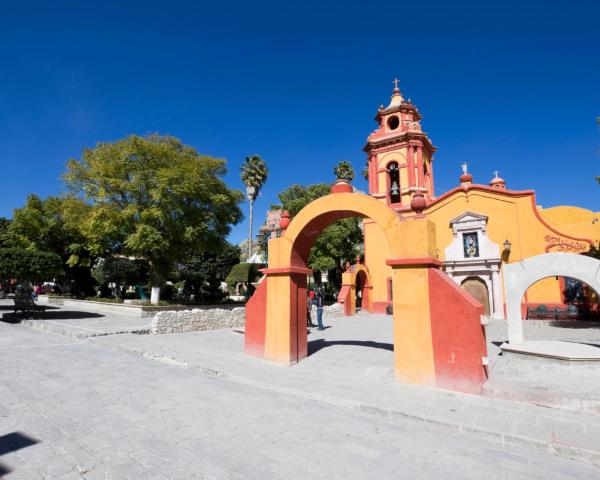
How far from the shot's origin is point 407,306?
6871mm

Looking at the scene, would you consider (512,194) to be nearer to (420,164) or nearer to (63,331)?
(420,164)

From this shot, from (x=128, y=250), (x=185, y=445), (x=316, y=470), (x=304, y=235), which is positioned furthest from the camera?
(x=128, y=250)

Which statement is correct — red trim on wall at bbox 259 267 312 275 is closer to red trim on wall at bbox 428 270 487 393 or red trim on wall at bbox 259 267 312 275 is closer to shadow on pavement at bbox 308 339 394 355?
shadow on pavement at bbox 308 339 394 355

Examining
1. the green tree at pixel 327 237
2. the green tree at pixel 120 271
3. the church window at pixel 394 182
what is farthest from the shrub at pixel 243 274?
the church window at pixel 394 182

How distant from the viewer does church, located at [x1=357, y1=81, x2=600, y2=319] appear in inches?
766

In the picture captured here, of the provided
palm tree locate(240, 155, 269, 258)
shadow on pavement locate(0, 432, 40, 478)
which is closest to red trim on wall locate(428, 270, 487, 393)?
shadow on pavement locate(0, 432, 40, 478)

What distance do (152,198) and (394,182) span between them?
15948 mm

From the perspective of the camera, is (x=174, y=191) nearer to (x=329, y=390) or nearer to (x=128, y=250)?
(x=128, y=250)

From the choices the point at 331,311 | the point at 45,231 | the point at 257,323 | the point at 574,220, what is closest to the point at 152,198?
the point at 331,311

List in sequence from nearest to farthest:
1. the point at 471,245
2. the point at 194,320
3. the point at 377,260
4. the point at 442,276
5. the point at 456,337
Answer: the point at 456,337 → the point at 442,276 → the point at 194,320 → the point at 471,245 → the point at 377,260

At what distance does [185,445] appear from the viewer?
411cm

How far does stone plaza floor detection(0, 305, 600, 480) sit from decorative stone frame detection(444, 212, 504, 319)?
13255 mm

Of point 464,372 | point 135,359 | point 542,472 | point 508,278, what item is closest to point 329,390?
point 464,372

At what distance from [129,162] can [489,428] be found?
22.4 metres
